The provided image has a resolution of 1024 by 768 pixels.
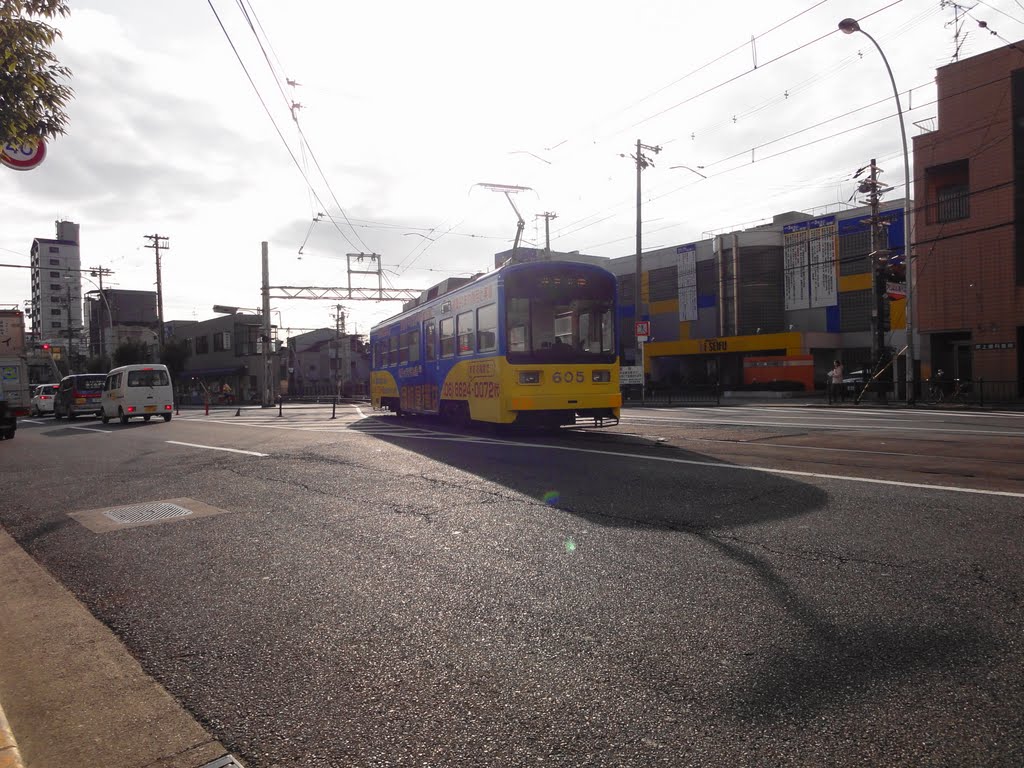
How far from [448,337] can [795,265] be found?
41.5 m

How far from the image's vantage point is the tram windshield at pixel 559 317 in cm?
1285

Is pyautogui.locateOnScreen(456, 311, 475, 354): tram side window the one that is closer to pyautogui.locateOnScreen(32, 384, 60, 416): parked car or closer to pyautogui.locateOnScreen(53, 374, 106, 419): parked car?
pyautogui.locateOnScreen(53, 374, 106, 419): parked car

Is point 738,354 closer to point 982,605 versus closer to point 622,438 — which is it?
point 622,438

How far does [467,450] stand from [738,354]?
42.6m

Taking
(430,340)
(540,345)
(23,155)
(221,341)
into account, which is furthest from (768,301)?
(221,341)

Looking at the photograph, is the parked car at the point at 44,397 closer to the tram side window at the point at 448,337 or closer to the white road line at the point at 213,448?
the white road line at the point at 213,448

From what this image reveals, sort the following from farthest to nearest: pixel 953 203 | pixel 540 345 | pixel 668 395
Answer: pixel 668 395, pixel 953 203, pixel 540 345

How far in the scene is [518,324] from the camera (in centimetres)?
1289

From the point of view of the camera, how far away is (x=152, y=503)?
7.52m

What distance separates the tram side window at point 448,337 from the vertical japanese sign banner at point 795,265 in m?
40.3

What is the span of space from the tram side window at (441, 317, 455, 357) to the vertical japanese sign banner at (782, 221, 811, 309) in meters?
40.3

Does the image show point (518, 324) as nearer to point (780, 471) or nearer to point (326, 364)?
point (780, 471)

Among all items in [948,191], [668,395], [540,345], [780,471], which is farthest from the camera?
[668,395]

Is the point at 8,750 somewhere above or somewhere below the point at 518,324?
below
